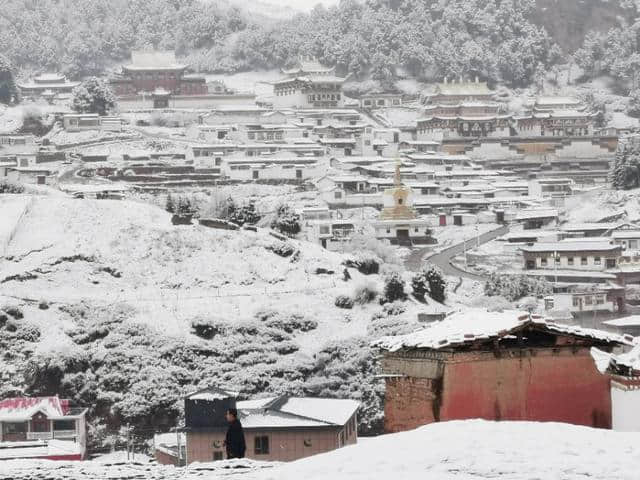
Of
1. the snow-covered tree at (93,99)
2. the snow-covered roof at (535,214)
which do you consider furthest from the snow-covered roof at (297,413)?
the snow-covered tree at (93,99)

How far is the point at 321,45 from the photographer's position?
10512 centimetres

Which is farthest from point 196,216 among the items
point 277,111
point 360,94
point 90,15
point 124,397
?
point 90,15

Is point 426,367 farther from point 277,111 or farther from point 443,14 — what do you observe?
point 443,14

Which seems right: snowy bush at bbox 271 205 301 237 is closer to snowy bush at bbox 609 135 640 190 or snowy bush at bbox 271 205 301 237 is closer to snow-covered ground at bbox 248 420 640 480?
snowy bush at bbox 609 135 640 190

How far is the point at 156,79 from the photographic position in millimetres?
91562

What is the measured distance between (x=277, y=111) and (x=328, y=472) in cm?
7222

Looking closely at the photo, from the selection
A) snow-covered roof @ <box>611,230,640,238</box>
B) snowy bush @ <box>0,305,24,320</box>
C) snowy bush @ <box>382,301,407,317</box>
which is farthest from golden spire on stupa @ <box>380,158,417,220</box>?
snowy bush @ <box>0,305,24,320</box>

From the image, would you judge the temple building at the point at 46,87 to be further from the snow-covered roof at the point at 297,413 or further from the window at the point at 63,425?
the snow-covered roof at the point at 297,413

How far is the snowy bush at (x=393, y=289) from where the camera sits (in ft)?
152

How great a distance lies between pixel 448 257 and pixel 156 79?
126 ft

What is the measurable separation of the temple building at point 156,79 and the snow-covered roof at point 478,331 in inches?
3030

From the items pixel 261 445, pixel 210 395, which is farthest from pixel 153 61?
pixel 261 445

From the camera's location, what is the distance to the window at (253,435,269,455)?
2872 centimetres

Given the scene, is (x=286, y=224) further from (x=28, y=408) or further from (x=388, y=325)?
(x=28, y=408)
